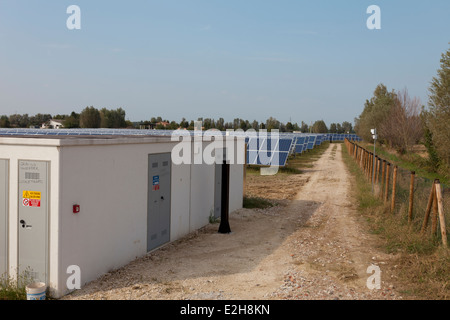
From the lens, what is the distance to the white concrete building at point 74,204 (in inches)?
246

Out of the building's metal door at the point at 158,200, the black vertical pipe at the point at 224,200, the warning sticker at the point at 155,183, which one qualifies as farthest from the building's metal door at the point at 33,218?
the black vertical pipe at the point at 224,200

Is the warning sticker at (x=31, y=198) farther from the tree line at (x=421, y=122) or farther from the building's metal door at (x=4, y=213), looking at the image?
the tree line at (x=421, y=122)

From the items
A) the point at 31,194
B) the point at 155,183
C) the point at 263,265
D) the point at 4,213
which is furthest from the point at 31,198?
the point at 263,265

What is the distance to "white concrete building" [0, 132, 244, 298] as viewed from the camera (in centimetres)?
625

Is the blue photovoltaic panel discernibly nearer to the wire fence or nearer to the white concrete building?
the wire fence

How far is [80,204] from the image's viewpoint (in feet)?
21.7

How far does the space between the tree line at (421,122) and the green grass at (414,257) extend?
491 inches

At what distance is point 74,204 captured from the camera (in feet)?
21.3

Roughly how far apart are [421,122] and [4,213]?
3903cm
